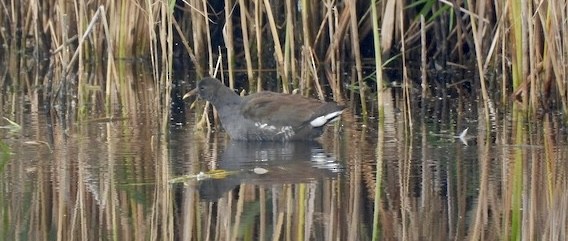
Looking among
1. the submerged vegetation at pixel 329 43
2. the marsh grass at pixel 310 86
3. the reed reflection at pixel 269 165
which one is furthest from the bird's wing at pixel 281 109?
the submerged vegetation at pixel 329 43

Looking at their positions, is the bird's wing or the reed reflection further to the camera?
the bird's wing

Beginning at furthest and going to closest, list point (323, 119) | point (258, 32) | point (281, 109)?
point (258, 32) → point (281, 109) → point (323, 119)

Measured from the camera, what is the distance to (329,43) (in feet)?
36.9

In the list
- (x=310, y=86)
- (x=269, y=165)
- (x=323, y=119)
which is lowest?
(x=269, y=165)

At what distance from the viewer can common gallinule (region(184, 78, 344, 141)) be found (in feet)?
24.6

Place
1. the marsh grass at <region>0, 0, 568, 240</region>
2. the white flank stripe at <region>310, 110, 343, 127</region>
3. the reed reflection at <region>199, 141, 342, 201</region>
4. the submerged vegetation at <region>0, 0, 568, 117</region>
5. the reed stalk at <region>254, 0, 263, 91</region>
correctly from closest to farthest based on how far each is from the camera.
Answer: the marsh grass at <region>0, 0, 568, 240</region>, the reed reflection at <region>199, 141, 342, 201</region>, the white flank stripe at <region>310, 110, 343, 127</region>, the submerged vegetation at <region>0, 0, 568, 117</region>, the reed stalk at <region>254, 0, 263, 91</region>

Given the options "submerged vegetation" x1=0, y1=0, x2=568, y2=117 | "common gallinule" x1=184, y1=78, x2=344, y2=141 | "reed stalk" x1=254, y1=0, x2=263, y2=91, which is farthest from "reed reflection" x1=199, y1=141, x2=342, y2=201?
"reed stalk" x1=254, y1=0, x2=263, y2=91

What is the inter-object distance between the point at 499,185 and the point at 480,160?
706mm

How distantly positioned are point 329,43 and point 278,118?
379 cm

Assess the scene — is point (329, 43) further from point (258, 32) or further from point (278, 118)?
point (278, 118)

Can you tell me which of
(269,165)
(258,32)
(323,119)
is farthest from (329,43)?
(269,165)

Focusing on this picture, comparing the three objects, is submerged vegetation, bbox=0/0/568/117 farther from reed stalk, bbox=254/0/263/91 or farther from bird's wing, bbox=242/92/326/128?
bird's wing, bbox=242/92/326/128

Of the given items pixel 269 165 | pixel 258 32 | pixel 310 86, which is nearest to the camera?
pixel 269 165

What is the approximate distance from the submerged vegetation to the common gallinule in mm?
501
